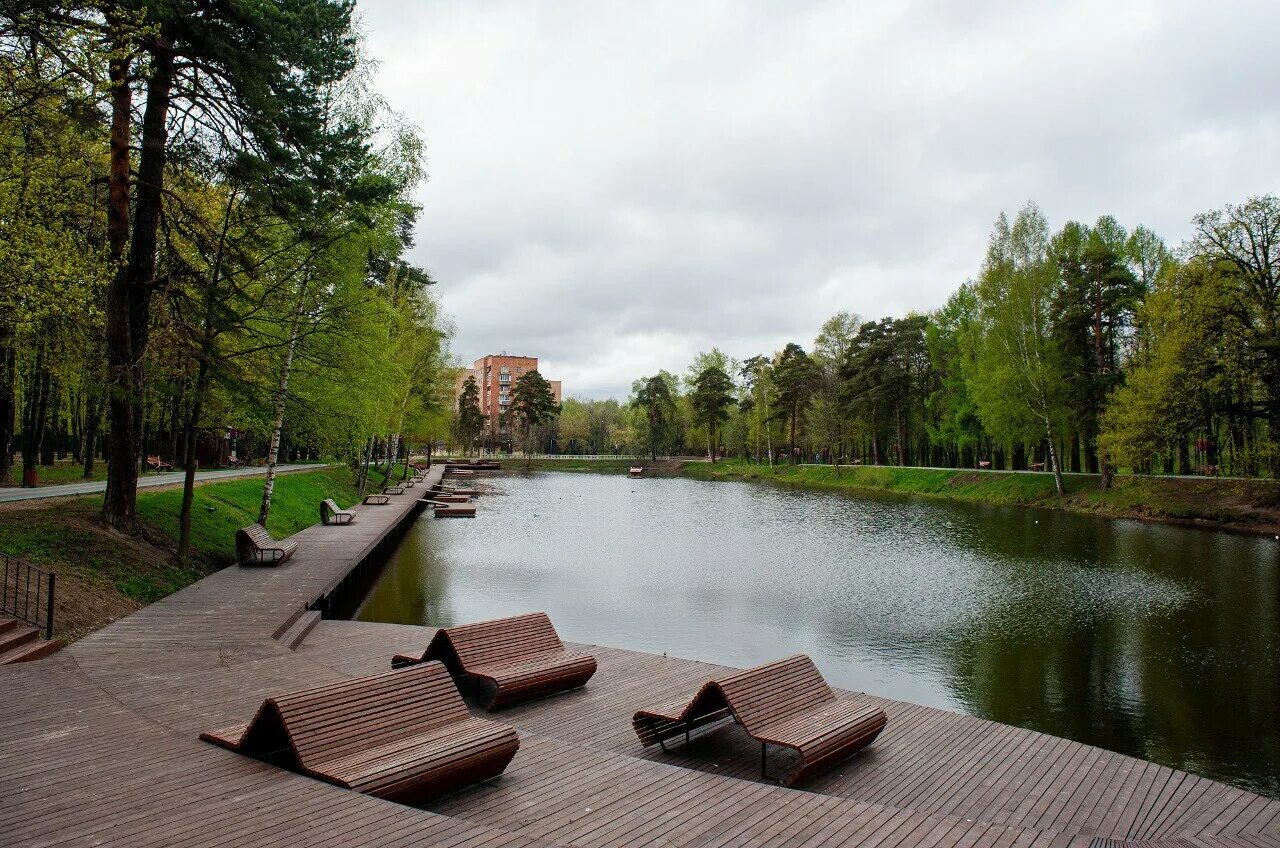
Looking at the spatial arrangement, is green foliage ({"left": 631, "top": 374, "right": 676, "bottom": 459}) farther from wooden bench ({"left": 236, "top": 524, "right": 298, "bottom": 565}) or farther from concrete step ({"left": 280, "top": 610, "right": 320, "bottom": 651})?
concrete step ({"left": 280, "top": 610, "right": 320, "bottom": 651})

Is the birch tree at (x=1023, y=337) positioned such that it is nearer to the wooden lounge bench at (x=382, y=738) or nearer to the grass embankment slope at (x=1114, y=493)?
the grass embankment slope at (x=1114, y=493)

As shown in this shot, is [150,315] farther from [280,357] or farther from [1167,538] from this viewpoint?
[1167,538]

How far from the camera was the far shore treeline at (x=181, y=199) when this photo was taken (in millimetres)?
10422

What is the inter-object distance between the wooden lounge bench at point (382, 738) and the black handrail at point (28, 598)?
190 inches

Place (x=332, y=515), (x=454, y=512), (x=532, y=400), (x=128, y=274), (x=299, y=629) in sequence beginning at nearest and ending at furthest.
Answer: (x=299, y=629)
(x=128, y=274)
(x=332, y=515)
(x=454, y=512)
(x=532, y=400)

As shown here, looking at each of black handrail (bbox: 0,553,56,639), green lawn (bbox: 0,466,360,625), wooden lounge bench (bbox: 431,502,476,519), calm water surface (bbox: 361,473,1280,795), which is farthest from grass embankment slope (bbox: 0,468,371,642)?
wooden lounge bench (bbox: 431,502,476,519)

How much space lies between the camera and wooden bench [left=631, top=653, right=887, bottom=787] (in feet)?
20.4

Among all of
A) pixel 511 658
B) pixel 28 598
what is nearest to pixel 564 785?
pixel 511 658

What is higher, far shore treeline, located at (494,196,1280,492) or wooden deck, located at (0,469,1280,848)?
far shore treeline, located at (494,196,1280,492)

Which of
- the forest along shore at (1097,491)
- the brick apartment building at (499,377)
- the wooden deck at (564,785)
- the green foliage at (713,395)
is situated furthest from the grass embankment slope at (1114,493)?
the brick apartment building at (499,377)

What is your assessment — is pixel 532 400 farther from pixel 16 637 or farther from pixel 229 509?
pixel 16 637

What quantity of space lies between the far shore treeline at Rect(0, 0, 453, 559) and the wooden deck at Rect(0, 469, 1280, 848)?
5.76 meters

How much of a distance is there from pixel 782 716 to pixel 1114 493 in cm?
3692

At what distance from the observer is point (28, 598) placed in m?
10.1
